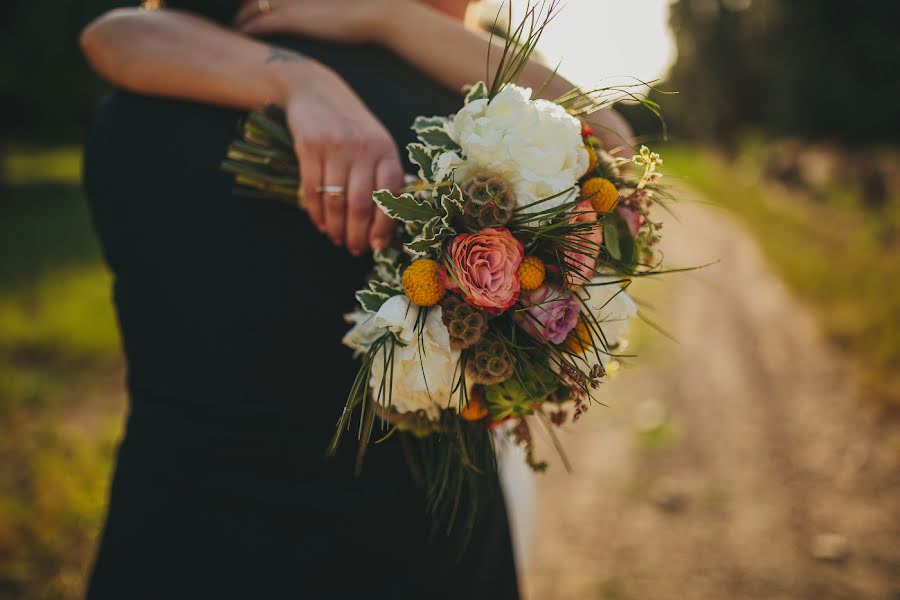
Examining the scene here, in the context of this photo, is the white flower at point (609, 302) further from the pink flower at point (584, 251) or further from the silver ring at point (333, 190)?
the silver ring at point (333, 190)

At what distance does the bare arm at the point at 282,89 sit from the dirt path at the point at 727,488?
134cm

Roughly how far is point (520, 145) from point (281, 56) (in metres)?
0.61

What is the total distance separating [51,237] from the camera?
430 inches

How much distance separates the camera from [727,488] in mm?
3973

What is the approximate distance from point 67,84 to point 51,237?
33.0 feet

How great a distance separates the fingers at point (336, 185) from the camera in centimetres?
119

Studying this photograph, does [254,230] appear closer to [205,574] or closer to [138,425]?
[138,425]

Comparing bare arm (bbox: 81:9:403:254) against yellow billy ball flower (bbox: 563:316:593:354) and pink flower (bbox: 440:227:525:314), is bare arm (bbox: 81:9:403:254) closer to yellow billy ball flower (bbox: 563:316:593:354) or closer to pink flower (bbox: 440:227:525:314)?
pink flower (bbox: 440:227:525:314)

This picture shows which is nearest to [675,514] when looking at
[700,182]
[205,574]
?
[205,574]

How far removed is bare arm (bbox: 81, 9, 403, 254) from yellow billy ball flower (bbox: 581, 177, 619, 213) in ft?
1.18

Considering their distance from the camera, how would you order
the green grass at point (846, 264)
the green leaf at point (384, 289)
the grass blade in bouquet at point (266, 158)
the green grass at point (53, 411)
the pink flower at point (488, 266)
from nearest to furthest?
the pink flower at point (488, 266), the green leaf at point (384, 289), the grass blade in bouquet at point (266, 158), the green grass at point (53, 411), the green grass at point (846, 264)

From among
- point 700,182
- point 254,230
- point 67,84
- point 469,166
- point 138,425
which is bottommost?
point 67,84

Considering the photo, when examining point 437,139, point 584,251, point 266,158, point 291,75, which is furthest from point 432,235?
point 291,75

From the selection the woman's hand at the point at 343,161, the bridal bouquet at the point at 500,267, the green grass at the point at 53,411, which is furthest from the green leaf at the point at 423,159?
the green grass at the point at 53,411
